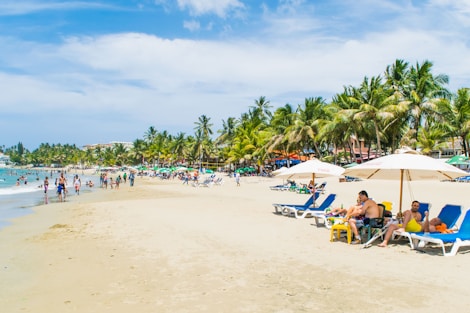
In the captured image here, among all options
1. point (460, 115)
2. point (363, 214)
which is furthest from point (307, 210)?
point (460, 115)

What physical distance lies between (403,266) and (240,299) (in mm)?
3130

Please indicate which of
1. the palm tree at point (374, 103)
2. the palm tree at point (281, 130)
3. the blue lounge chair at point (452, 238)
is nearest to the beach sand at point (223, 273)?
the blue lounge chair at point (452, 238)

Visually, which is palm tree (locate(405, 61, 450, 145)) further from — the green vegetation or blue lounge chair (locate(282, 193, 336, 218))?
blue lounge chair (locate(282, 193, 336, 218))

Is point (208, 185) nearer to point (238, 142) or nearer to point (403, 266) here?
point (238, 142)

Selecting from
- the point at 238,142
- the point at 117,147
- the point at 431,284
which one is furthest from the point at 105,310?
the point at 117,147

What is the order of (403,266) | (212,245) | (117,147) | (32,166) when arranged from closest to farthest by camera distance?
(403,266), (212,245), (117,147), (32,166)

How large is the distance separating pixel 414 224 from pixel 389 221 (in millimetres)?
623

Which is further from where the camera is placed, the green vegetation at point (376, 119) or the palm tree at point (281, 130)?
the palm tree at point (281, 130)

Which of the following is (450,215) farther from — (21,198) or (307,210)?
(21,198)

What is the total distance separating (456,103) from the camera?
37812 millimetres

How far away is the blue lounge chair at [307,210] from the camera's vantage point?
41.1ft

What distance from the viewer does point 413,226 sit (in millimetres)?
8172

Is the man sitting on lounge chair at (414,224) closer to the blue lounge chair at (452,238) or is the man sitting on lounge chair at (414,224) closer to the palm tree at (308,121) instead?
the blue lounge chair at (452,238)

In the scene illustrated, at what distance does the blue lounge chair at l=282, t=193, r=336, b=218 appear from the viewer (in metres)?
12.5
